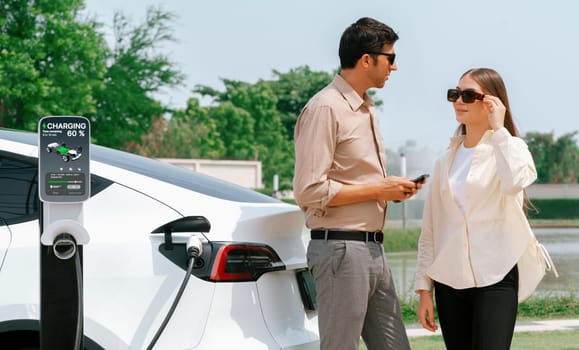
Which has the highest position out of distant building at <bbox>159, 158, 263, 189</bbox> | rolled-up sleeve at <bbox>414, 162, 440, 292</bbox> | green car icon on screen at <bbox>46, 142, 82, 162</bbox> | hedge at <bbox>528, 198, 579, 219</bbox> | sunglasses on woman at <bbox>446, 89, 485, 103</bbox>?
sunglasses on woman at <bbox>446, 89, 485, 103</bbox>

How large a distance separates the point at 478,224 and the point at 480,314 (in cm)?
35

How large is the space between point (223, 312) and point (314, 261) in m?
0.42

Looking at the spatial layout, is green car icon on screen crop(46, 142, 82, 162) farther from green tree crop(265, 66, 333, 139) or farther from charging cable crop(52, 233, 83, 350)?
green tree crop(265, 66, 333, 139)

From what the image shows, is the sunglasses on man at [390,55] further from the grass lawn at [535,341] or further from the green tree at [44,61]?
the green tree at [44,61]

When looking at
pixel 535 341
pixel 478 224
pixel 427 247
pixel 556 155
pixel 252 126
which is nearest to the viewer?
pixel 478 224

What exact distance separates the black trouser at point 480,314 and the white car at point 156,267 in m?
0.56

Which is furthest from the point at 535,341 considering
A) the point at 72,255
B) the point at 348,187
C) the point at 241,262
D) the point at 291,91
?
the point at 291,91

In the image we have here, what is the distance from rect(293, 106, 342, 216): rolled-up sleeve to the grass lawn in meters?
4.49

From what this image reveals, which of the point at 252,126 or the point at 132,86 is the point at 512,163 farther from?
the point at 252,126

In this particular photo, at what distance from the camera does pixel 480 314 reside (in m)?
3.77

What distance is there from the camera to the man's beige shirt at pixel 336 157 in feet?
12.0

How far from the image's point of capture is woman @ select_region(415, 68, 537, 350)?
3.76m

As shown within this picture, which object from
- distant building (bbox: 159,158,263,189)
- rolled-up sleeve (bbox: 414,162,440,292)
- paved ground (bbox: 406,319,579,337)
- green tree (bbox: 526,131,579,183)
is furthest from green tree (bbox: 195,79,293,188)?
rolled-up sleeve (bbox: 414,162,440,292)

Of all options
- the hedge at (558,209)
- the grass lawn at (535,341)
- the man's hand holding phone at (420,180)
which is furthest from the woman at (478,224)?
the hedge at (558,209)
